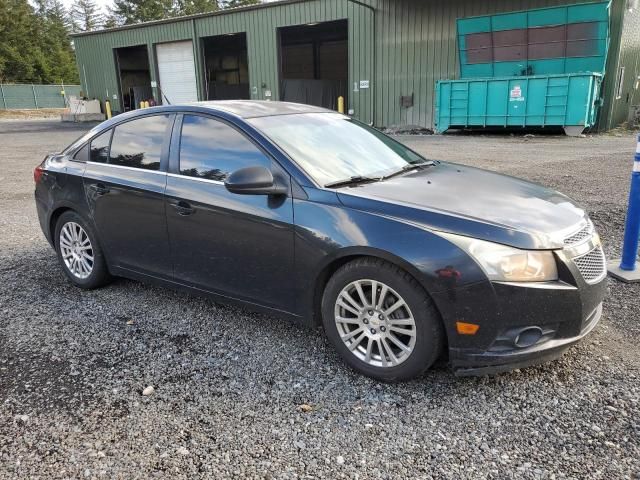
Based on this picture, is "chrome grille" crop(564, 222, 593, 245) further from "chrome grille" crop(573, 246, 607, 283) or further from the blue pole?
the blue pole

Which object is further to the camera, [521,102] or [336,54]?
[336,54]

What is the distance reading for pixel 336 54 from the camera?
33375 mm

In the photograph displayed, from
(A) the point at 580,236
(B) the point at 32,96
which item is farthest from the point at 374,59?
(B) the point at 32,96

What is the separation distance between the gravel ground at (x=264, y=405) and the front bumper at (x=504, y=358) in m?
0.20

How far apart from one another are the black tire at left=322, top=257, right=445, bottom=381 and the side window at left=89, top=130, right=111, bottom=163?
245 cm

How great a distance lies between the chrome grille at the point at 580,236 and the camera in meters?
2.86

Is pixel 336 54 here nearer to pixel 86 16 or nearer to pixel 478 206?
pixel 478 206

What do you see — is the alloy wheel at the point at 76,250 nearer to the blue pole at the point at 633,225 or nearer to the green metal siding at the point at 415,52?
the blue pole at the point at 633,225

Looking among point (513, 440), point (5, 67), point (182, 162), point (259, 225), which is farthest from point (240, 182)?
point (5, 67)

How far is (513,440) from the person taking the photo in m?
2.51

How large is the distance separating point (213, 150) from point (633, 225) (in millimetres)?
3559

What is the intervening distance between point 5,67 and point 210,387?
7275cm

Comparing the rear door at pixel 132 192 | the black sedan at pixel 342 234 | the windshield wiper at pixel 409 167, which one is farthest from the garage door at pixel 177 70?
the windshield wiper at pixel 409 167

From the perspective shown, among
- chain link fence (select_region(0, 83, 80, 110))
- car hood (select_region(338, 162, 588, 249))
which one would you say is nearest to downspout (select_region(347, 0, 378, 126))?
car hood (select_region(338, 162, 588, 249))
